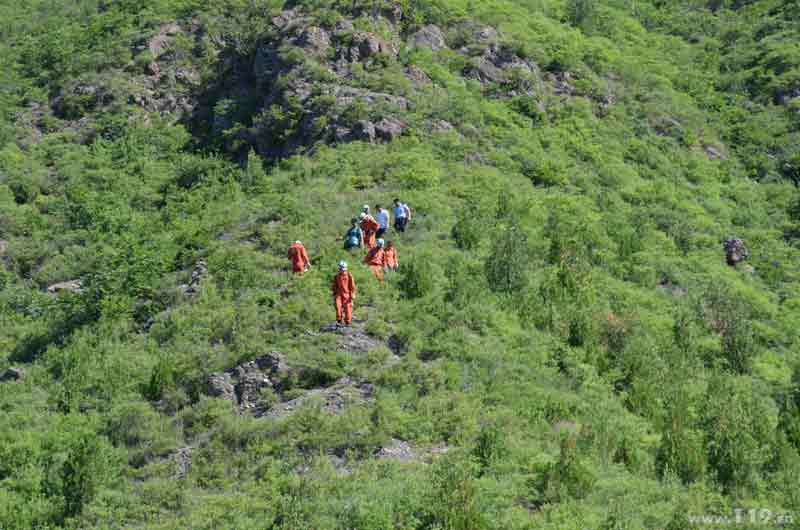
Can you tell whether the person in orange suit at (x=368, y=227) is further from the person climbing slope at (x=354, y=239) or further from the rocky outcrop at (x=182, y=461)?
the rocky outcrop at (x=182, y=461)

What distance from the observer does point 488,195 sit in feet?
70.8

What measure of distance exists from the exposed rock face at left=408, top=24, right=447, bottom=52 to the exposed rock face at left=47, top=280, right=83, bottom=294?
13033 millimetres

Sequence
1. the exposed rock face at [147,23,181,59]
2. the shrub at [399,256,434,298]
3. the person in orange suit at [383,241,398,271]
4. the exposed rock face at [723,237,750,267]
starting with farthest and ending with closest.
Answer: the exposed rock face at [147,23,181,59] < the exposed rock face at [723,237,750,267] < the person in orange suit at [383,241,398,271] < the shrub at [399,256,434,298]

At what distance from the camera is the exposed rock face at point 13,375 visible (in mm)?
16797

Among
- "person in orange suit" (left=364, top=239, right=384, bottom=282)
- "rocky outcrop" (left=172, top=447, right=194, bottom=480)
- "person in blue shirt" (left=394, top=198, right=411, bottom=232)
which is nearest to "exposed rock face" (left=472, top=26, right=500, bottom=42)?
"person in blue shirt" (left=394, top=198, right=411, bottom=232)

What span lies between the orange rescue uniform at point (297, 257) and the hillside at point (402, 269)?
25 centimetres

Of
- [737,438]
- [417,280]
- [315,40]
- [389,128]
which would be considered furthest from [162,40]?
[737,438]

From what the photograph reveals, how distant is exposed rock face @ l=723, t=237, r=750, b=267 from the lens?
21.3m

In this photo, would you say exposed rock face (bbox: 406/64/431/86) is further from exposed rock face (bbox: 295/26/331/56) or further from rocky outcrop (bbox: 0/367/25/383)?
rocky outcrop (bbox: 0/367/25/383)

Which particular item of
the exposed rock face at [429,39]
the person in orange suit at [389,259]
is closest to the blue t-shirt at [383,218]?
the person in orange suit at [389,259]

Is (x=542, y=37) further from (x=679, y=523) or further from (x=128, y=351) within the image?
(x=679, y=523)

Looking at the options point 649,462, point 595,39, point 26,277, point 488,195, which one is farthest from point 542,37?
point 649,462

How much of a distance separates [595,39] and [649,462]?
2286 centimetres

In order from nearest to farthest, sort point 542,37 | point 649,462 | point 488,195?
point 649,462 → point 488,195 → point 542,37
